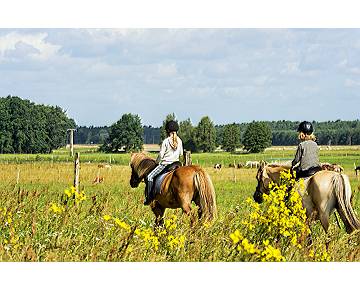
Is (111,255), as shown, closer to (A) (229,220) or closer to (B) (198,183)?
(A) (229,220)

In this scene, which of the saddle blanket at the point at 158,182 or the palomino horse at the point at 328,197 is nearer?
the palomino horse at the point at 328,197

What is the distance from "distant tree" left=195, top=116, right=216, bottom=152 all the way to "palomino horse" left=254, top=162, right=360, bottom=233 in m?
88.0

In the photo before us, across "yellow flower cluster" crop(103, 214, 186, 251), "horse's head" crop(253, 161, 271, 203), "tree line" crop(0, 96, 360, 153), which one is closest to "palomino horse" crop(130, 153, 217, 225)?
"horse's head" crop(253, 161, 271, 203)

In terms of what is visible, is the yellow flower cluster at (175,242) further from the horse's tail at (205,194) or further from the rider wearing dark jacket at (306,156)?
the rider wearing dark jacket at (306,156)

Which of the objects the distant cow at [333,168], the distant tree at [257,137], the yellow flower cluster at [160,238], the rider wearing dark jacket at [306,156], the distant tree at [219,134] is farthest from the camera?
the distant tree at [219,134]

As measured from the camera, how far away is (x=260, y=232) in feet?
25.3

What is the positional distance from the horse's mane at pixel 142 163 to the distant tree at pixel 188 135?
277ft

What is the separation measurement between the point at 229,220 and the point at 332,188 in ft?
5.36

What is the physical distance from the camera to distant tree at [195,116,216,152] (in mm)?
98062

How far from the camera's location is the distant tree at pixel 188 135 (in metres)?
98.2

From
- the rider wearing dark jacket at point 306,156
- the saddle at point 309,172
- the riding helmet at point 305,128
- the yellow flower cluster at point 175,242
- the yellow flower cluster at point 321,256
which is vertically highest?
the riding helmet at point 305,128

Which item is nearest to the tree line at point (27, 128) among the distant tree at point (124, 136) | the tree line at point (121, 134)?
the tree line at point (121, 134)

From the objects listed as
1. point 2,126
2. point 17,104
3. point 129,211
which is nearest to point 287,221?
point 129,211

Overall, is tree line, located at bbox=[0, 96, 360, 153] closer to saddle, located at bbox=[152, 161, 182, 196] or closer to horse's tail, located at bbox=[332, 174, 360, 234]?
saddle, located at bbox=[152, 161, 182, 196]
